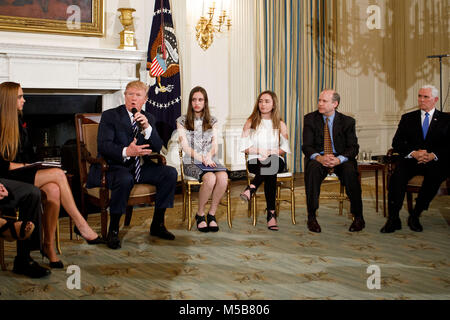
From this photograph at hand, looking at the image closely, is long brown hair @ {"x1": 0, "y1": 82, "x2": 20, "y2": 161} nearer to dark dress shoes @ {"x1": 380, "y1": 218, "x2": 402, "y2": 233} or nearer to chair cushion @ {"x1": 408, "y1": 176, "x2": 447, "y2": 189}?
dark dress shoes @ {"x1": 380, "y1": 218, "x2": 402, "y2": 233}

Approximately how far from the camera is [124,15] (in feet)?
17.8

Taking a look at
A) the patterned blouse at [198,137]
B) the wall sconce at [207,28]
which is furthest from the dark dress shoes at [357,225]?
the wall sconce at [207,28]

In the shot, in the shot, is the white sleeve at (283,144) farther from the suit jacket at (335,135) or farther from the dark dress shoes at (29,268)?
the dark dress shoes at (29,268)

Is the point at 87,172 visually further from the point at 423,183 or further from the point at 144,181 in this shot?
A: the point at 423,183

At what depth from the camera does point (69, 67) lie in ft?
17.2

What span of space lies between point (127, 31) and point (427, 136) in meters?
3.30

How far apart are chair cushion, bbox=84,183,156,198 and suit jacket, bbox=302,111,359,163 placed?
4.67 ft

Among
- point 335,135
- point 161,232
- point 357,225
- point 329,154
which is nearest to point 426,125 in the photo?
point 335,135

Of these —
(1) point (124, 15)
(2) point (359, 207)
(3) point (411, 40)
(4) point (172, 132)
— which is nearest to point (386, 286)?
(2) point (359, 207)

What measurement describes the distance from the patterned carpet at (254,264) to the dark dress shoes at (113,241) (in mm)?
57

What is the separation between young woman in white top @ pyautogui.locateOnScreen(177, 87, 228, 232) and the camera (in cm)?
425

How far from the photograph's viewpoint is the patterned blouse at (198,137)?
4.45 meters

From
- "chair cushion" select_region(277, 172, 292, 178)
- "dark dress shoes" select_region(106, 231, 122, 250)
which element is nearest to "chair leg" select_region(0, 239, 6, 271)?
"dark dress shoes" select_region(106, 231, 122, 250)
